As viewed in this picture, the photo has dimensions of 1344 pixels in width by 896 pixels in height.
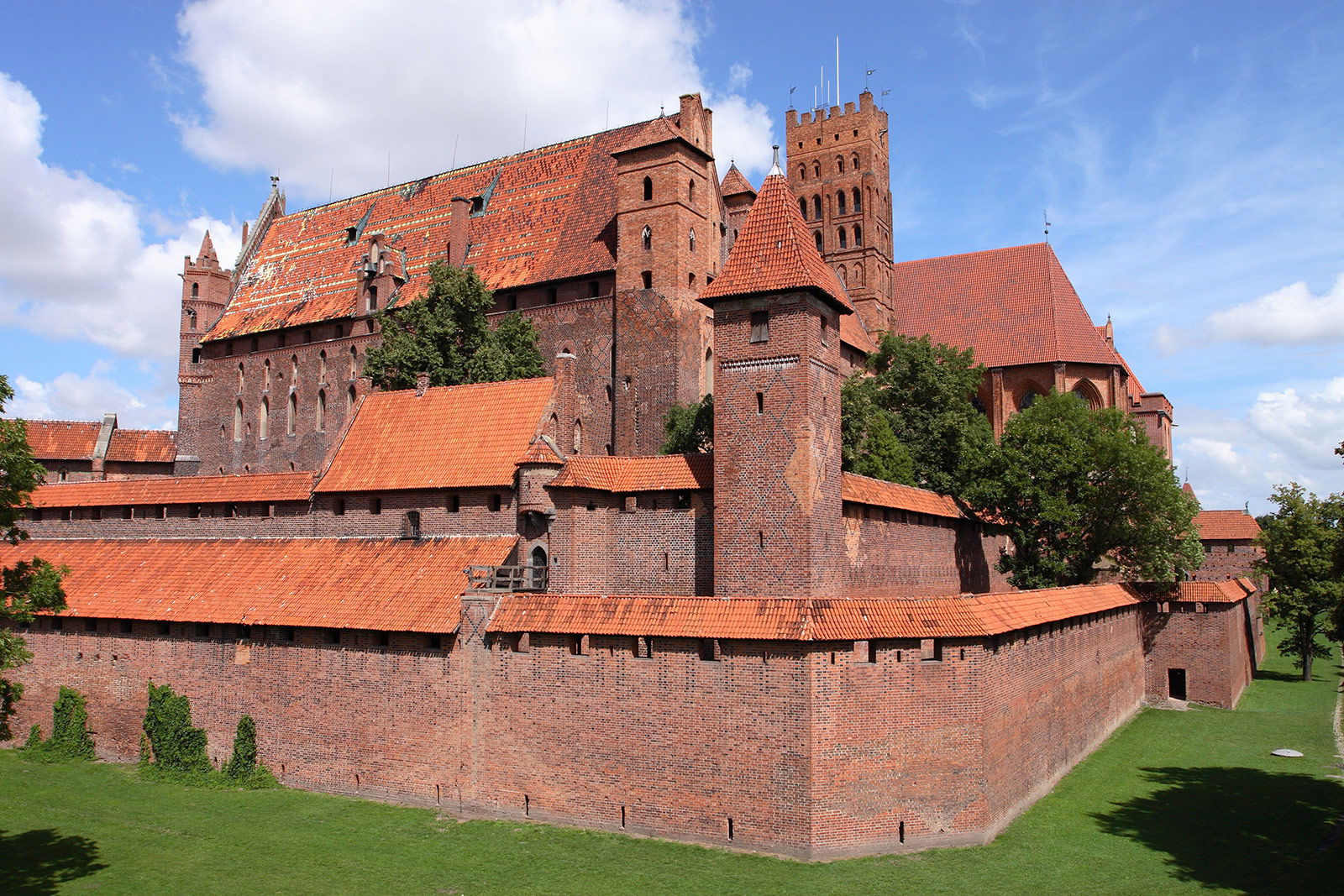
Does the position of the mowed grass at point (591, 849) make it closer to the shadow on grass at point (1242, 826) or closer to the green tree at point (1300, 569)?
the shadow on grass at point (1242, 826)

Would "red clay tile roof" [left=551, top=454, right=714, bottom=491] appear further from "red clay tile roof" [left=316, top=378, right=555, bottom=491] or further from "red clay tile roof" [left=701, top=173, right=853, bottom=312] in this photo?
"red clay tile roof" [left=701, top=173, right=853, bottom=312]

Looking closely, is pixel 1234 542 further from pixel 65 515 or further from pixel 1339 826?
pixel 65 515

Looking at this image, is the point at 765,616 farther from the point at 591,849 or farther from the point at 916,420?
the point at 916,420

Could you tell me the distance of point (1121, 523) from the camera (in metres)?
33.6

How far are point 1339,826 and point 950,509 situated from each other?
523 inches

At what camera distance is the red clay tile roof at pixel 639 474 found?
2472 centimetres

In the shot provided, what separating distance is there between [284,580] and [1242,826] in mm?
23874

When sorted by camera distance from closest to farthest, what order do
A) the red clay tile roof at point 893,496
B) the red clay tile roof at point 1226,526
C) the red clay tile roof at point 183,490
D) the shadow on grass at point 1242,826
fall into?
the shadow on grass at point 1242,826 < the red clay tile roof at point 893,496 < the red clay tile roof at point 183,490 < the red clay tile roof at point 1226,526

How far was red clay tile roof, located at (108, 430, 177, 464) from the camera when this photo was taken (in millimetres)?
48906

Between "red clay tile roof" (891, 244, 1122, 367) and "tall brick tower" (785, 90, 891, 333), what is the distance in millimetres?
2128

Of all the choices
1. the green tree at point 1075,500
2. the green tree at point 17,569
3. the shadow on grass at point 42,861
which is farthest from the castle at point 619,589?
the green tree at point 17,569

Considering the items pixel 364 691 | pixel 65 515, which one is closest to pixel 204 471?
pixel 65 515

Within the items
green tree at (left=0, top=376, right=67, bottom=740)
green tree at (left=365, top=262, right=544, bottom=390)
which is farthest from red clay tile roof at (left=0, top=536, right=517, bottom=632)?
green tree at (left=365, top=262, right=544, bottom=390)

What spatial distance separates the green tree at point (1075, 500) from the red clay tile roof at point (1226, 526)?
1025 inches
